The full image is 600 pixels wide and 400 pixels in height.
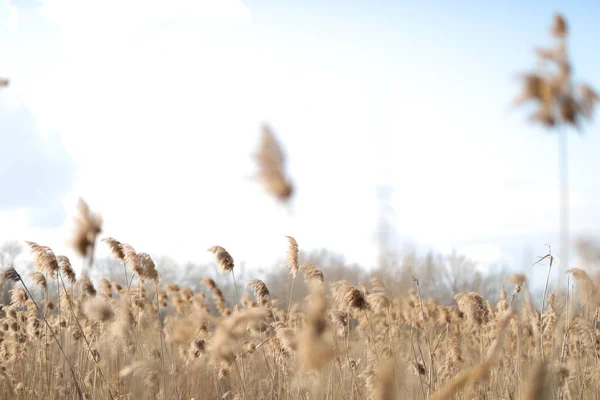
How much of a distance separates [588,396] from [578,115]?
3.80 metres

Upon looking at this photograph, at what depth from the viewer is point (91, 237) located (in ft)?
6.55

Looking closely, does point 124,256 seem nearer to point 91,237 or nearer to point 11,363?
point 91,237

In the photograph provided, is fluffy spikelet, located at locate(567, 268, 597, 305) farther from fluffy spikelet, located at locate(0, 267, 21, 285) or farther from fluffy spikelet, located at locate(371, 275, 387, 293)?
fluffy spikelet, located at locate(0, 267, 21, 285)

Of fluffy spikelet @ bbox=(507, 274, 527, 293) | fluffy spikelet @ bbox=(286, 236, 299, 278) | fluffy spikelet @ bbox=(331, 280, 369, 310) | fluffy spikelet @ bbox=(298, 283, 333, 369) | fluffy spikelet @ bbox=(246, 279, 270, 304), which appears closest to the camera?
fluffy spikelet @ bbox=(298, 283, 333, 369)

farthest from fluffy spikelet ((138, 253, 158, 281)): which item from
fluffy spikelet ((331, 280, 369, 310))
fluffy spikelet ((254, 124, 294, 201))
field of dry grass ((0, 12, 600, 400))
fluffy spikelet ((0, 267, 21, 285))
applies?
fluffy spikelet ((254, 124, 294, 201))

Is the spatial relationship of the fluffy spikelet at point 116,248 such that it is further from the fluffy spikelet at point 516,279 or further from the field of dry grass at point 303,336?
the fluffy spikelet at point 516,279

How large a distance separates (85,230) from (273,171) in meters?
0.94

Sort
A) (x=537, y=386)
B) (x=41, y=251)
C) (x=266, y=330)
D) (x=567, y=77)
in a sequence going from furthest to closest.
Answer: (x=266, y=330) < (x=41, y=251) < (x=567, y=77) < (x=537, y=386)

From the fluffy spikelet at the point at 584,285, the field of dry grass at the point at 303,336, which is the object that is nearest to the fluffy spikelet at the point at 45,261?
the field of dry grass at the point at 303,336

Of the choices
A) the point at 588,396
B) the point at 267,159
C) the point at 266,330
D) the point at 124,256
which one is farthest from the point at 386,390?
the point at 266,330

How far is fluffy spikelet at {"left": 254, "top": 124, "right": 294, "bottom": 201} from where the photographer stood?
1.33m

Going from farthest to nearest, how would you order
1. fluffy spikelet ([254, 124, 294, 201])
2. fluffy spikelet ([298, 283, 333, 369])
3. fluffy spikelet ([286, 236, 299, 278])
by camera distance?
fluffy spikelet ([286, 236, 299, 278]) → fluffy spikelet ([254, 124, 294, 201]) → fluffy spikelet ([298, 283, 333, 369])

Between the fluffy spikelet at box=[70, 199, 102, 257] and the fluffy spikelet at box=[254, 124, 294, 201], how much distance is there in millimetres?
838

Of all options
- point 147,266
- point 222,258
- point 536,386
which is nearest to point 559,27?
point 536,386
